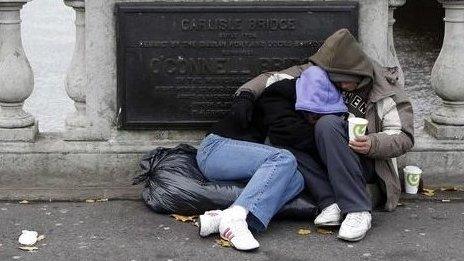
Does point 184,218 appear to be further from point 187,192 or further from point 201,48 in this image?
point 201,48

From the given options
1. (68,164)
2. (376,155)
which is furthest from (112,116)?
(376,155)

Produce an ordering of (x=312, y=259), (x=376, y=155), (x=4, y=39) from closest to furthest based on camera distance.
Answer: (x=312, y=259), (x=376, y=155), (x=4, y=39)

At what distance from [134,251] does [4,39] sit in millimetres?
1788

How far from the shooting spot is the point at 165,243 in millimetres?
5711

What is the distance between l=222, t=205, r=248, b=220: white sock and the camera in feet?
18.6

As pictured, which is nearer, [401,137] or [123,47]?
[401,137]

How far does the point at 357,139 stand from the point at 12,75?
226 cm

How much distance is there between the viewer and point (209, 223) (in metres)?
5.71

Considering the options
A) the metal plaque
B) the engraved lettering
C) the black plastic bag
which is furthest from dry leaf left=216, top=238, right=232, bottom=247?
the engraved lettering

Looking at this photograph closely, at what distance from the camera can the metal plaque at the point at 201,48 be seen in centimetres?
650

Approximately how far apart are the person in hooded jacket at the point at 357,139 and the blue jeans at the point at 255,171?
0.50 ft

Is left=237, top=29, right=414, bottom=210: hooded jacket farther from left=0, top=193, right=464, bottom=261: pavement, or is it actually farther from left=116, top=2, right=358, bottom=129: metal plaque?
left=116, top=2, right=358, bottom=129: metal plaque

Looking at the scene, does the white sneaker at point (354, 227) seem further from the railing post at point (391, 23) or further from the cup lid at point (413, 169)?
the railing post at point (391, 23)

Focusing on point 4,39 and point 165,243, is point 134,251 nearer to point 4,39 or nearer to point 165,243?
A: point 165,243
